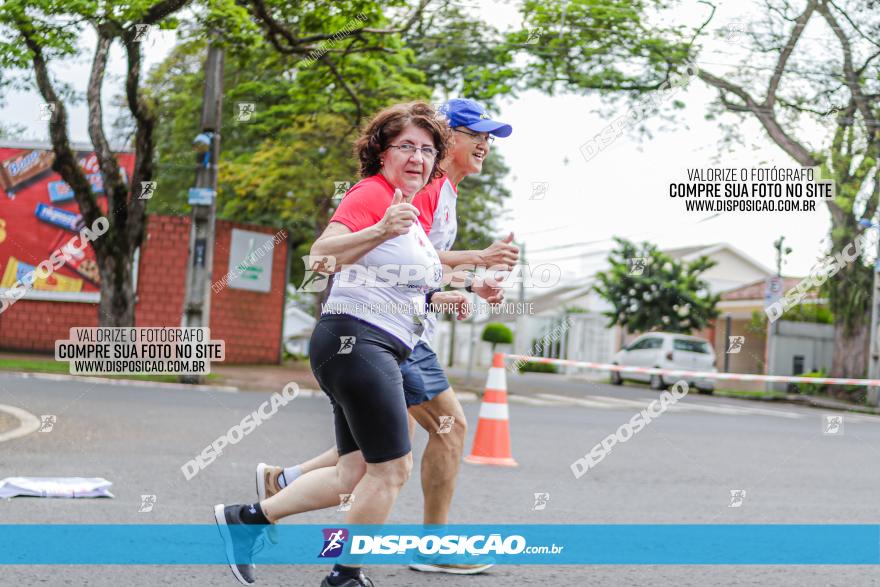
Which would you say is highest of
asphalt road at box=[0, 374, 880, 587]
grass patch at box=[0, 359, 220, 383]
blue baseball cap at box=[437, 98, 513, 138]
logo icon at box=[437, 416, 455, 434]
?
blue baseball cap at box=[437, 98, 513, 138]

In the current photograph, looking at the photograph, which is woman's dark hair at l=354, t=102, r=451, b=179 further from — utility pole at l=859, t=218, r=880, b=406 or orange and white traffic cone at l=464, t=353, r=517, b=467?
utility pole at l=859, t=218, r=880, b=406

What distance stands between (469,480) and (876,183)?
57.1 feet

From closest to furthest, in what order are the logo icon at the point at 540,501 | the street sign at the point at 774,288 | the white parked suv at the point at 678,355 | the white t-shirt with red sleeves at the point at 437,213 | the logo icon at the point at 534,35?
the white t-shirt with red sleeves at the point at 437,213 < the logo icon at the point at 540,501 < the logo icon at the point at 534,35 < the street sign at the point at 774,288 < the white parked suv at the point at 678,355

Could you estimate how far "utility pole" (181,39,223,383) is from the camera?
1452 cm

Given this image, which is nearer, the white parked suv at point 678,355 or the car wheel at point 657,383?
the white parked suv at point 678,355

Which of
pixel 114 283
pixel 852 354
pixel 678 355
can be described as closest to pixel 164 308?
pixel 114 283

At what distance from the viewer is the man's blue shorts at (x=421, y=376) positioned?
3.81 meters

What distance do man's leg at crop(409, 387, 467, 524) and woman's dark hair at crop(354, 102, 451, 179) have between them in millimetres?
980

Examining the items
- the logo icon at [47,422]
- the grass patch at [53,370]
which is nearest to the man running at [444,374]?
the logo icon at [47,422]

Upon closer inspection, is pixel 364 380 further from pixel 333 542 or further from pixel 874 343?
pixel 874 343

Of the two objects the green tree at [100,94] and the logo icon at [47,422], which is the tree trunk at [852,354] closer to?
the green tree at [100,94]

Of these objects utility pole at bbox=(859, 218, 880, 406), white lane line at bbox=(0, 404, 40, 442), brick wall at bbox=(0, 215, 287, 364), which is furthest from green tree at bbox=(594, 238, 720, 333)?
white lane line at bbox=(0, 404, 40, 442)

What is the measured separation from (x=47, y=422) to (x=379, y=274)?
643 centimetres

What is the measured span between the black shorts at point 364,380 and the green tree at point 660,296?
2971cm
